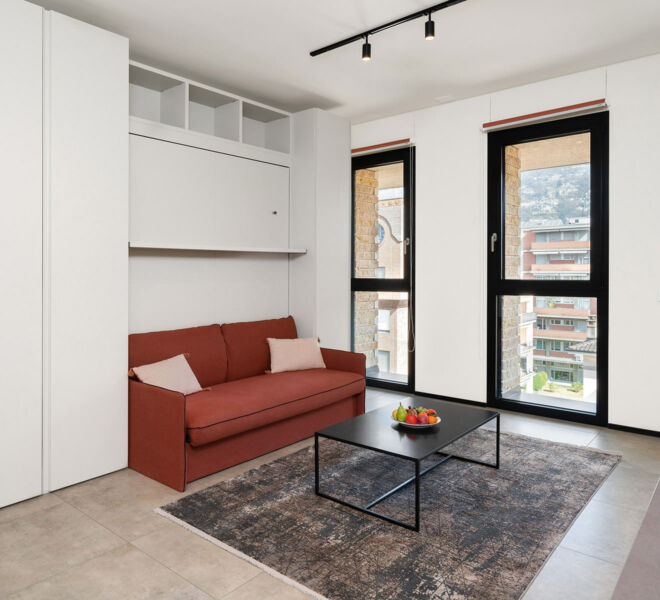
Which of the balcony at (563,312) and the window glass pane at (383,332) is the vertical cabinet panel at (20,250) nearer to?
the window glass pane at (383,332)

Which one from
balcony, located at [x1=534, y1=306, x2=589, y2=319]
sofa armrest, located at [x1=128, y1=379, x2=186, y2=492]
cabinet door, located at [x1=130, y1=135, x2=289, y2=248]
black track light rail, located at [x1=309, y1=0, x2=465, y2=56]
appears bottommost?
sofa armrest, located at [x1=128, y1=379, x2=186, y2=492]

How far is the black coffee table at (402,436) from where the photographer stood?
2.41m

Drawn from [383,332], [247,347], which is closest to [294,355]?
[247,347]

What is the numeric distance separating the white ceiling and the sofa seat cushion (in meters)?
2.33

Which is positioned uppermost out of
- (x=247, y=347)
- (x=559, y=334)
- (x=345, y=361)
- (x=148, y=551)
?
(x=559, y=334)

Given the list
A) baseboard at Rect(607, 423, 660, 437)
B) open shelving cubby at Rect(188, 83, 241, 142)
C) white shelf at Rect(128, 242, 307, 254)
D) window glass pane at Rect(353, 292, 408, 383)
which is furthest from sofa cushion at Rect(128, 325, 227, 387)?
baseboard at Rect(607, 423, 660, 437)

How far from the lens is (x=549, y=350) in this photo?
4.18 meters

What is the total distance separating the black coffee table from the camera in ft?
7.91

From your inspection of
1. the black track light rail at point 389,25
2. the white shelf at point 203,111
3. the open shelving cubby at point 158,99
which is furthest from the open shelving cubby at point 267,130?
the black track light rail at point 389,25

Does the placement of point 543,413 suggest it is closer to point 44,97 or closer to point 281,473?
point 281,473

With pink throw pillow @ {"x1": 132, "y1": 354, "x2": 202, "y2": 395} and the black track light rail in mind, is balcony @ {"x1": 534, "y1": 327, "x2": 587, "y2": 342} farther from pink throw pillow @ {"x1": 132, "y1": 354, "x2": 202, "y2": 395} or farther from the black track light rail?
pink throw pillow @ {"x1": 132, "y1": 354, "x2": 202, "y2": 395}

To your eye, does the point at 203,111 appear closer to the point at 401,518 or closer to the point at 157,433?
the point at 157,433

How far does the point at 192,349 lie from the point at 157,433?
0.81m

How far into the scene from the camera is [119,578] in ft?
6.58
